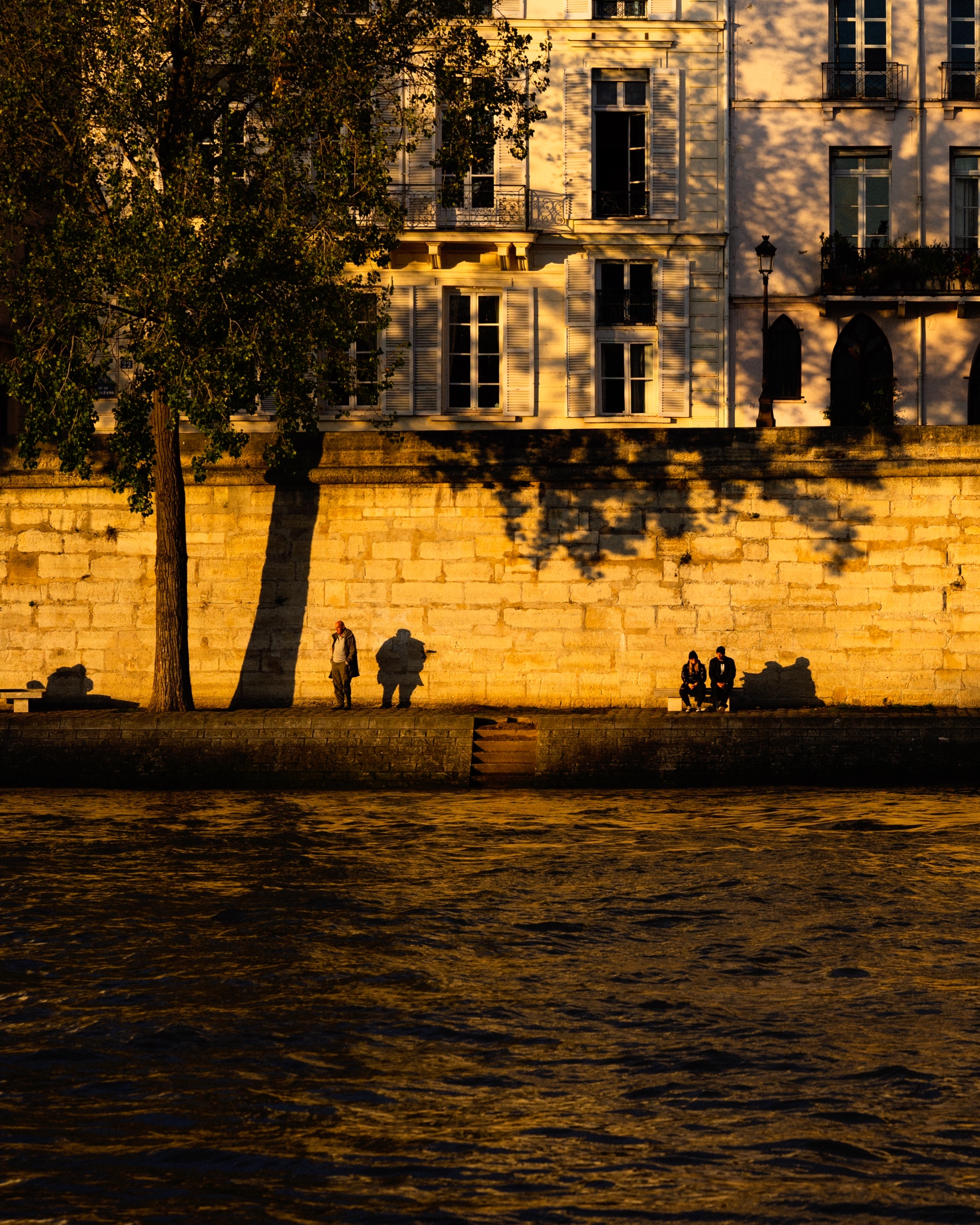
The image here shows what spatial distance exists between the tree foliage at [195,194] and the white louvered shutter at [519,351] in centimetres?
952

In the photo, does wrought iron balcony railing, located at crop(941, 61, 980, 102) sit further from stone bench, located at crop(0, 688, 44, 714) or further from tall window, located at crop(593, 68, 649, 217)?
stone bench, located at crop(0, 688, 44, 714)

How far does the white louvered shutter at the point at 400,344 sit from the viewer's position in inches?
1158

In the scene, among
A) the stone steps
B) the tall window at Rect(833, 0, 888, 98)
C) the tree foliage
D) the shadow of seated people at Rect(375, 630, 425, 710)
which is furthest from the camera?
the tall window at Rect(833, 0, 888, 98)

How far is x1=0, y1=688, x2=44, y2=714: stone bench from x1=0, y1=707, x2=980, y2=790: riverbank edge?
185 cm

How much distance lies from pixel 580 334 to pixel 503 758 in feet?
42.0

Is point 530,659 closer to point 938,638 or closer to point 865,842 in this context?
point 938,638

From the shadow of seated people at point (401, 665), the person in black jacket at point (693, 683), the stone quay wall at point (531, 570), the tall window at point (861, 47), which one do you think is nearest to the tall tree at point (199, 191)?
the stone quay wall at point (531, 570)

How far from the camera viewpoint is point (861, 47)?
3045cm

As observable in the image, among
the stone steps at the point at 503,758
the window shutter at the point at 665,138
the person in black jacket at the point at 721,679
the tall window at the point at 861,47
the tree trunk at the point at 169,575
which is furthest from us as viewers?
the tall window at the point at 861,47

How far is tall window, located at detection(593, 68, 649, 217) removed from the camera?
29.9m

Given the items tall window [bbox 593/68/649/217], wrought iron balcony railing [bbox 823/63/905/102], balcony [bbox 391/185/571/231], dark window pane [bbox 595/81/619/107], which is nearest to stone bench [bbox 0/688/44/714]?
balcony [bbox 391/185/571/231]

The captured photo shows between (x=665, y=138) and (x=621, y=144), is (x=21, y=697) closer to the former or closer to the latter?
(x=621, y=144)

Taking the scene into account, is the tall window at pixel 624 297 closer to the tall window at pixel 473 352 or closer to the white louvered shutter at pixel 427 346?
the tall window at pixel 473 352

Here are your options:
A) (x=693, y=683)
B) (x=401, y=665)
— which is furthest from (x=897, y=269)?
(x=401, y=665)
